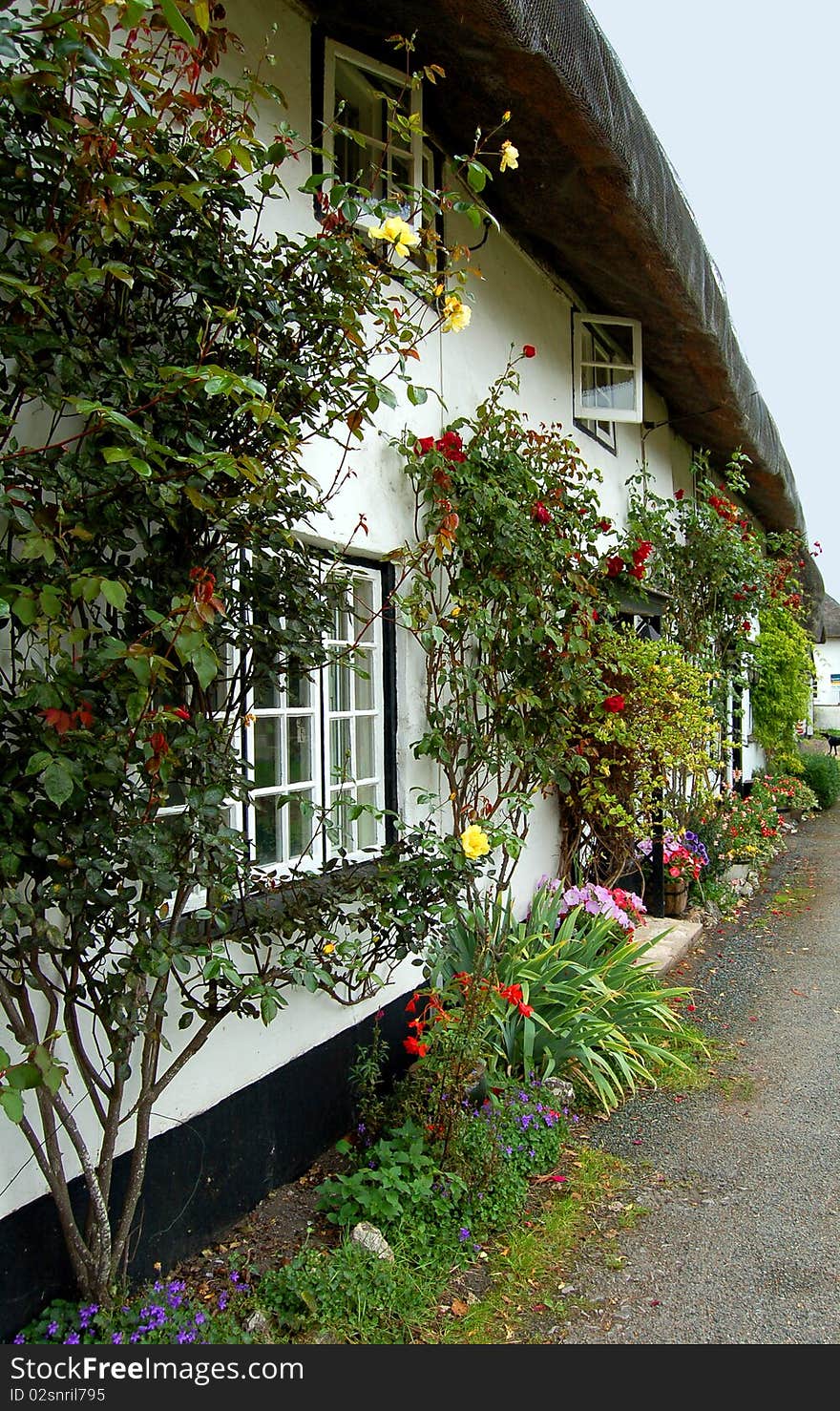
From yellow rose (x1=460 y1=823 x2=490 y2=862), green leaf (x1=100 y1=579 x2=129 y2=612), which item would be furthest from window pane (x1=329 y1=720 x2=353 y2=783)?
green leaf (x1=100 y1=579 x2=129 y2=612)

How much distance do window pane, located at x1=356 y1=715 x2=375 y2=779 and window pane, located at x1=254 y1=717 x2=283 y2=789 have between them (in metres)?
0.70

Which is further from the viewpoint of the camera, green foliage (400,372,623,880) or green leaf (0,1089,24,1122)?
green foliage (400,372,623,880)

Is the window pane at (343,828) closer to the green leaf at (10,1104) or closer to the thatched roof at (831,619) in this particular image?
the green leaf at (10,1104)

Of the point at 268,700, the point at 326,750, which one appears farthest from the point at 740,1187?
the point at 268,700

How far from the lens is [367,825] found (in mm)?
4480

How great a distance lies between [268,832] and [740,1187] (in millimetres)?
2281

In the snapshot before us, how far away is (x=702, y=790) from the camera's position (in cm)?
770

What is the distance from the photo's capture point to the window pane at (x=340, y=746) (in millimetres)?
4223

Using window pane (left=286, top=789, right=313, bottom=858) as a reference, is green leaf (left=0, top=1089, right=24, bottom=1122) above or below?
below

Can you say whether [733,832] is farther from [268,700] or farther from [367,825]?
[268,700]

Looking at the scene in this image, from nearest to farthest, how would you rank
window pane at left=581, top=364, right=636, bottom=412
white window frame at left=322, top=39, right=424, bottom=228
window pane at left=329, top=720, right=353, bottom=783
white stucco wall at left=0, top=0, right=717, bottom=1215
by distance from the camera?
white stucco wall at left=0, top=0, right=717, bottom=1215 → white window frame at left=322, top=39, right=424, bottom=228 → window pane at left=329, top=720, right=353, bottom=783 → window pane at left=581, top=364, right=636, bottom=412

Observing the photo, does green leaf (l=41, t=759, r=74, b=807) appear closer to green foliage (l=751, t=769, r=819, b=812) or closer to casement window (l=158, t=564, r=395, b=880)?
casement window (l=158, t=564, r=395, b=880)

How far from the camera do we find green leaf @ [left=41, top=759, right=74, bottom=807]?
6.73 ft
